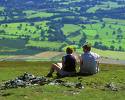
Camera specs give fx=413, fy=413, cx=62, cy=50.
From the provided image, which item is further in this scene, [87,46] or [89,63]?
[89,63]

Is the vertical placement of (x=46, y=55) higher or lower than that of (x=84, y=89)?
lower

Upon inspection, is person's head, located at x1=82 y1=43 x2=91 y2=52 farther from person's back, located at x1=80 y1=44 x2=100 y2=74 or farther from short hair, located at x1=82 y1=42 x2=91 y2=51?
person's back, located at x1=80 y1=44 x2=100 y2=74

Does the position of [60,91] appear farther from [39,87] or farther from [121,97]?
[121,97]

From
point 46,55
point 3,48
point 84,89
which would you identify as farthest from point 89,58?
point 3,48

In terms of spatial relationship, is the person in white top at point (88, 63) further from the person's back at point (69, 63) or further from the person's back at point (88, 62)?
the person's back at point (69, 63)

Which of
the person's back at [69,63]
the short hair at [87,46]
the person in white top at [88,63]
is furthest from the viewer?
the person's back at [69,63]

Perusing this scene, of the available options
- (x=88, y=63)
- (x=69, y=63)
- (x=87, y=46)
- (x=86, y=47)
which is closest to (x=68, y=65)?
(x=69, y=63)

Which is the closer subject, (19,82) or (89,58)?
(19,82)

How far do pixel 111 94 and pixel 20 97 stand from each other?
18.1 ft

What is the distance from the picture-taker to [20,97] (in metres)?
23.6

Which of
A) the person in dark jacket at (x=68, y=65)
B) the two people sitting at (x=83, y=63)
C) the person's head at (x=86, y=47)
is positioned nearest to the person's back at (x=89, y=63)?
the two people sitting at (x=83, y=63)

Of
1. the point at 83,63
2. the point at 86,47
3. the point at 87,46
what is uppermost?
the point at 87,46

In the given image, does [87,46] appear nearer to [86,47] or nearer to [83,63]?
[86,47]

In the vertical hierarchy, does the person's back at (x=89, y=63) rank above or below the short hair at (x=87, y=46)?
below
